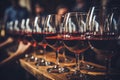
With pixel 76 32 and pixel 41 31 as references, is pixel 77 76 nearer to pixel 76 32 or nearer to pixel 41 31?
pixel 76 32

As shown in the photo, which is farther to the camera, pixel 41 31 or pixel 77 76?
pixel 41 31

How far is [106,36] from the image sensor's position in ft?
1.78

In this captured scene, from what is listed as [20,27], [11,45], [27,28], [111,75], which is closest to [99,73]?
[111,75]

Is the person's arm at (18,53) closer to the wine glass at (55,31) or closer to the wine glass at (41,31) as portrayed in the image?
the wine glass at (41,31)

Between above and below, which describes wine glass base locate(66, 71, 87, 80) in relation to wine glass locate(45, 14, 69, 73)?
below

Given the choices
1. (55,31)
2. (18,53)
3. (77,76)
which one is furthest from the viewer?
(18,53)

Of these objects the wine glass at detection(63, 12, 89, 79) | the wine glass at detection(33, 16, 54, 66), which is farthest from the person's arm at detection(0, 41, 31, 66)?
the wine glass at detection(63, 12, 89, 79)

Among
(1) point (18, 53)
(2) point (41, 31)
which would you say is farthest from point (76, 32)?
(1) point (18, 53)

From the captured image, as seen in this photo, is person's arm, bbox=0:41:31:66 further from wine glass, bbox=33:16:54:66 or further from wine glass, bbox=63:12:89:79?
wine glass, bbox=63:12:89:79

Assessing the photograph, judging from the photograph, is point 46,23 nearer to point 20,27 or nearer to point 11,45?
point 20,27

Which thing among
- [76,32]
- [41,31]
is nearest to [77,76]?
[76,32]

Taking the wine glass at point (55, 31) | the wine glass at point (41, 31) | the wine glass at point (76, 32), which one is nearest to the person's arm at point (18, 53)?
the wine glass at point (41, 31)

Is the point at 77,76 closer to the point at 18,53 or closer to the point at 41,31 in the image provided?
the point at 41,31

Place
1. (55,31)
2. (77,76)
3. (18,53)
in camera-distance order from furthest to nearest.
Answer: (18,53) → (55,31) → (77,76)
